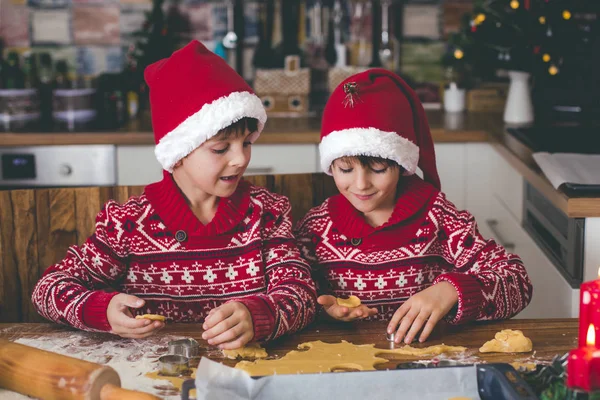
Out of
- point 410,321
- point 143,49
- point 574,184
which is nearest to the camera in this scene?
point 410,321

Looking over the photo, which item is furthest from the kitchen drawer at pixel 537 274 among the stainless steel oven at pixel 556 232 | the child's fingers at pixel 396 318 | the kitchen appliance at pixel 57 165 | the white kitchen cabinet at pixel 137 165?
the kitchen appliance at pixel 57 165

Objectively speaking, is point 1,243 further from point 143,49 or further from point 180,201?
point 143,49

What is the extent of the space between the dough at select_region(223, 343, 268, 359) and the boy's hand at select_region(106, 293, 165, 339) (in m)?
0.11

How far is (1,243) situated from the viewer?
149cm

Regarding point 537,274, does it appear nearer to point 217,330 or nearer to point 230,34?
point 217,330

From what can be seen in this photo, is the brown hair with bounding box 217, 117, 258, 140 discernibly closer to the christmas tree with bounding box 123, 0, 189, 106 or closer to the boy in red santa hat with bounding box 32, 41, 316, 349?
the boy in red santa hat with bounding box 32, 41, 316, 349

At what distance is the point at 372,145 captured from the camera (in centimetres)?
142

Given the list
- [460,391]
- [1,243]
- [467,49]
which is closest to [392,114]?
[460,391]

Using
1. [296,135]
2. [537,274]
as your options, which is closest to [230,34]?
[296,135]

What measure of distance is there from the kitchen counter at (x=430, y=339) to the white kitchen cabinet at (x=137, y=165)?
126 cm

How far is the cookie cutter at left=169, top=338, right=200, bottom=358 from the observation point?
112 centimetres

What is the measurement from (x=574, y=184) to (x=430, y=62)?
1.51 m

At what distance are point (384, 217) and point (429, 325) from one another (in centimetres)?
36

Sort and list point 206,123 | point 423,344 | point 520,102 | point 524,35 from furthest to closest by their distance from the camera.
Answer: point 520,102
point 524,35
point 206,123
point 423,344
